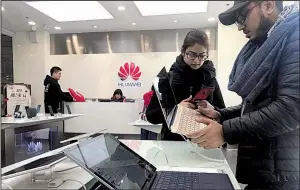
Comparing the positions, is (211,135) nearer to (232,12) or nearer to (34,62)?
Result: (232,12)

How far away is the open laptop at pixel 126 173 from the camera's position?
0.31 metres

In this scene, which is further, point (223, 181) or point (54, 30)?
point (54, 30)

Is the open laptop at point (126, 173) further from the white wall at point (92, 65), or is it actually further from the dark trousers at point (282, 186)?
the white wall at point (92, 65)

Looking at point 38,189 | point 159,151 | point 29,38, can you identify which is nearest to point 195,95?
point 159,151

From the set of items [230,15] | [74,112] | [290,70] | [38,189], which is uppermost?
[230,15]

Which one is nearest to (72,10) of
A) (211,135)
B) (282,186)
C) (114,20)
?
(114,20)

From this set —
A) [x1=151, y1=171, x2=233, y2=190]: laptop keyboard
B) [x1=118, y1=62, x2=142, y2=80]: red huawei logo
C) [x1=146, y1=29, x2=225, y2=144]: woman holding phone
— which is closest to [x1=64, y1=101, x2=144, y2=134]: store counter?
[x1=118, y1=62, x2=142, y2=80]: red huawei logo

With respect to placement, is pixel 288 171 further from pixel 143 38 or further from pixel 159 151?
pixel 143 38

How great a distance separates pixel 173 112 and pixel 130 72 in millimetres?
Answer: 491

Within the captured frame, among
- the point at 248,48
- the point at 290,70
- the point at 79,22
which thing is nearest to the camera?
the point at 290,70

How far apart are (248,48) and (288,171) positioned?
8.3 inches

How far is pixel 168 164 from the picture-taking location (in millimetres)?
525

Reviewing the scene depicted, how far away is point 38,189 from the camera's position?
0.43 m

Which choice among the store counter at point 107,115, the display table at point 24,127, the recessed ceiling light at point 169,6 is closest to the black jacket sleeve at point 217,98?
the recessed ceiling light at point 169,6
